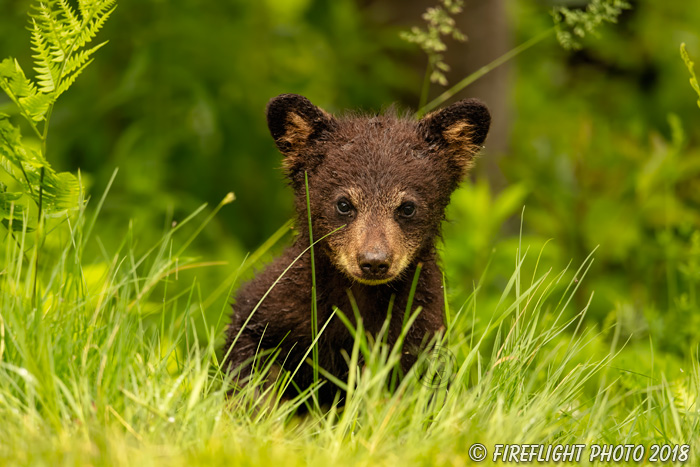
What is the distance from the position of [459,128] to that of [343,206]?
2.38 ft

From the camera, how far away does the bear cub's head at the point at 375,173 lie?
4.27 metres

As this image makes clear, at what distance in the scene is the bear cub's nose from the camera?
4082 mm

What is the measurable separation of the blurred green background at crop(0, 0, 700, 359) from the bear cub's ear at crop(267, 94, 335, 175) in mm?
1949

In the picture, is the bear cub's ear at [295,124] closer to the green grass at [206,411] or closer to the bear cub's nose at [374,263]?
→ the bear cub's nose at [374,263]

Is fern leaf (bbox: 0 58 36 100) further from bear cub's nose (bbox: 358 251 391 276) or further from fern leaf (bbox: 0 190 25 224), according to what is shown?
bear cub's nose (bbox: 358 251 391 276)

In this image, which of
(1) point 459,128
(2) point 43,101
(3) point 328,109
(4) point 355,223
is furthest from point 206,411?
(3) point 328,109

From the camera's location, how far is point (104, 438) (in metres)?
2.92

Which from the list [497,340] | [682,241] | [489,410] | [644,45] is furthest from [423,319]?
[644,45]

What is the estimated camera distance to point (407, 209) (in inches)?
174

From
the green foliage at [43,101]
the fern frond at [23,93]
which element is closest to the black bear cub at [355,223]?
the green foliage at [43,101]

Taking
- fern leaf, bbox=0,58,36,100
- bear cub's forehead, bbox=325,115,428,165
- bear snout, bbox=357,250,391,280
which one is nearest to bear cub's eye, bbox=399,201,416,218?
bear cub's forehead, bbox=325,115,428,165

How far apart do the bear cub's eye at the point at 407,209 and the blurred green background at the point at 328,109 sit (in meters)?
Result: 1.75

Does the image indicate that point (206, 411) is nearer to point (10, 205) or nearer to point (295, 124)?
point (10, 205)

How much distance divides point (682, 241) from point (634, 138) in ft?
3.17
